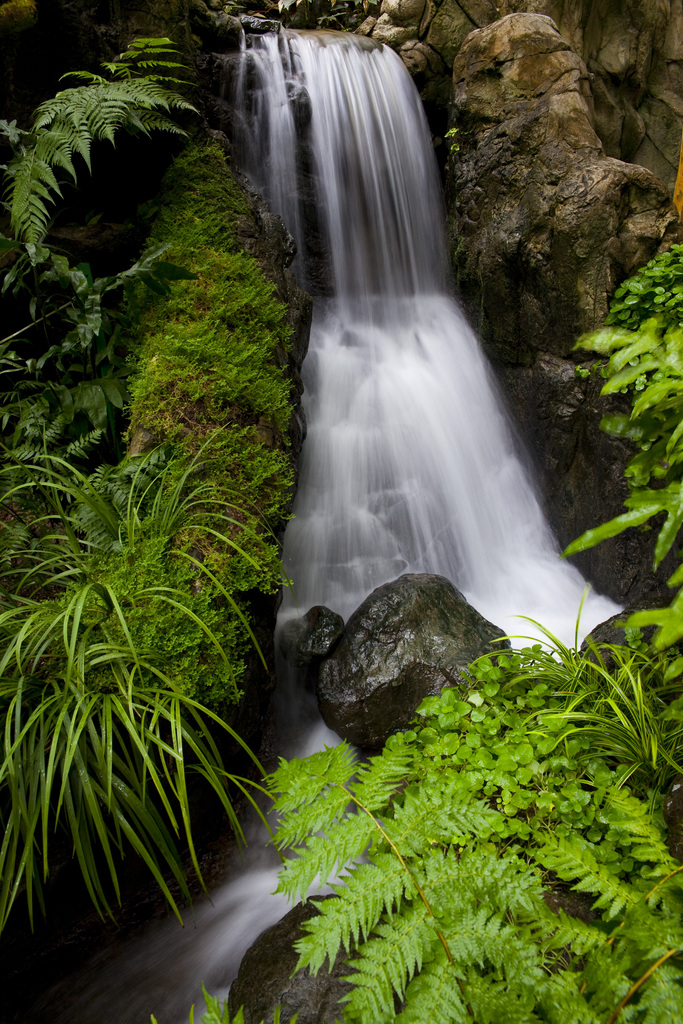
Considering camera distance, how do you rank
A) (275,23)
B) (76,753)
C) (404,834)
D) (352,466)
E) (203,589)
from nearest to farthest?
(404,834), (76,753), (203,589), (352,466), (275,23)

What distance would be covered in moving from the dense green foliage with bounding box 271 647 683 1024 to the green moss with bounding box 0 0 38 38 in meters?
4.46

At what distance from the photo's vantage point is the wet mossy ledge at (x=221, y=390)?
8.14 feet

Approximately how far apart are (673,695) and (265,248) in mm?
3684

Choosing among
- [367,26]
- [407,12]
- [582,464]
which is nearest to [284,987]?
[582,464]

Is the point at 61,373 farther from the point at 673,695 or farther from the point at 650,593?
the point at 650,593

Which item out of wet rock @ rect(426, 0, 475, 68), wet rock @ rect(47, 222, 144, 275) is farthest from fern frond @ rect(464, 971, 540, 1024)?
wet rock @ rect(426, 0, 475, 68)

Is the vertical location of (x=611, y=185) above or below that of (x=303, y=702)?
above

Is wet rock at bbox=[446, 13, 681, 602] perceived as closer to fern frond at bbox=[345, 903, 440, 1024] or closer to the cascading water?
the cascading water

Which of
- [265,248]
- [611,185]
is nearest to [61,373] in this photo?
[265,248]

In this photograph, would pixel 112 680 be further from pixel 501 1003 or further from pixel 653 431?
pixel 653 431

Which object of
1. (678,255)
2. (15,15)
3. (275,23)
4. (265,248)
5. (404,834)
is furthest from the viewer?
(275,23)

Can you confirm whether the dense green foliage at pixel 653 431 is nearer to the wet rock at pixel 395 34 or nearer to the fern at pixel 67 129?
the fern at pixel 67 129

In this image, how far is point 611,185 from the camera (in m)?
4.40

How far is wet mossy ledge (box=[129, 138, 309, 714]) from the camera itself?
2.48 meters
